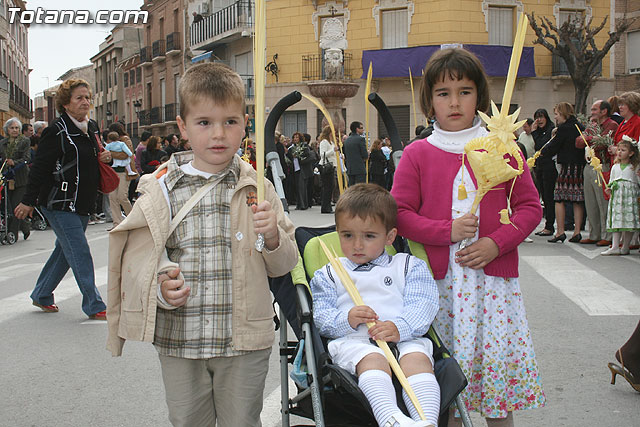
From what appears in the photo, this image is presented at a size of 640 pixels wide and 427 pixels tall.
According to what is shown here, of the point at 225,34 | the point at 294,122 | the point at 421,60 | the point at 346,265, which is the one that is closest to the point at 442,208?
the point at 346,265

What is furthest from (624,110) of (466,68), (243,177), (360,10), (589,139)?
(360,10)

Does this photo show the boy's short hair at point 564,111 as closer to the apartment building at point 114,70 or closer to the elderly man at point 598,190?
the elderly man at point 598,190

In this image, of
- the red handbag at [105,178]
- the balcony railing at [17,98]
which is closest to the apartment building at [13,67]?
the balcony railing at [17,98]

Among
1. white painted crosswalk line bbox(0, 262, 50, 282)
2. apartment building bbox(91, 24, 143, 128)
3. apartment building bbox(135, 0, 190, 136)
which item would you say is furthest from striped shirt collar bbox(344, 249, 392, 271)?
apartment building bbox(91, 24, 143, 128)

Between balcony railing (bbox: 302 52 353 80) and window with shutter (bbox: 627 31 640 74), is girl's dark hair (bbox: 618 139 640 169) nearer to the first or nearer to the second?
balcony railing (bbox: 302 52 353 80)

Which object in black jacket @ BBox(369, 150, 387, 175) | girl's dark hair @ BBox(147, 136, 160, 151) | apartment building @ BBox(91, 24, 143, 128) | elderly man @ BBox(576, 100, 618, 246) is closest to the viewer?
elderly man @ BBox(576, 100, 618, 246)

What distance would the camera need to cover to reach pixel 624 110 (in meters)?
9.41

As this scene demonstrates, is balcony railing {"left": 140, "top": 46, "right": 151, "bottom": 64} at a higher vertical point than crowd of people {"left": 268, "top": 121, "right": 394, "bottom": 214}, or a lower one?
higher

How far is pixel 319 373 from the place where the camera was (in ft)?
8.43

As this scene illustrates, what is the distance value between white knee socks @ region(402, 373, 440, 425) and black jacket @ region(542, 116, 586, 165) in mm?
8999

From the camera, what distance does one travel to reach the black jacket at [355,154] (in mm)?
13883

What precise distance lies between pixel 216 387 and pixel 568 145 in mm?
9265

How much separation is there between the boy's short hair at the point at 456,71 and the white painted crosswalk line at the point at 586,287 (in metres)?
3.99

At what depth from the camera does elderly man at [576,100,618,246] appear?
1027 centimetres
